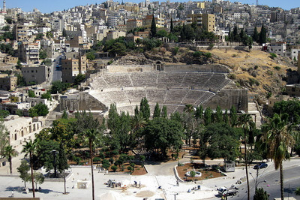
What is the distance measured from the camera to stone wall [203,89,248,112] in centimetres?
5784

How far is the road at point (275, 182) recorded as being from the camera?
28.8 meters

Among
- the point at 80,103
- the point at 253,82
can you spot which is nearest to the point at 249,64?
the point at 253,82

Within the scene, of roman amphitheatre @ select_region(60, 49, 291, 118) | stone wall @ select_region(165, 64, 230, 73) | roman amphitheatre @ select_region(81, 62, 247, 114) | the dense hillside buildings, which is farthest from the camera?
the dense hillside buildings

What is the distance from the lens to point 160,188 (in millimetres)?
31141

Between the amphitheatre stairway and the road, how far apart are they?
24376 millimetres

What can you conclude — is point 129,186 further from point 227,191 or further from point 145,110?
point 145,110

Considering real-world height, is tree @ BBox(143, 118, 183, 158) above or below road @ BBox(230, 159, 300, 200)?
above

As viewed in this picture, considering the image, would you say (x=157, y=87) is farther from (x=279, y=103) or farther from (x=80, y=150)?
(x=80, y=150)

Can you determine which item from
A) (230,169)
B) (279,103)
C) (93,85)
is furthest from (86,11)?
Answer: (230,169)

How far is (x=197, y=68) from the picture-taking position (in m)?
69.8

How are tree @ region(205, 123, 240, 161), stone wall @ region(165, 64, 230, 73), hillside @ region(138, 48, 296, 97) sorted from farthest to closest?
1. stone wall @ region(165, 64, 230, 73)
2. hillside @ region(138, 48, 296, 97)
3. tree @ region(205, 123, 240, 161)

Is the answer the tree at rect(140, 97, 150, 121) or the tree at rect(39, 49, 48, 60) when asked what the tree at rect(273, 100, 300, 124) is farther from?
the tree at rect(39, 49, 48, 60)

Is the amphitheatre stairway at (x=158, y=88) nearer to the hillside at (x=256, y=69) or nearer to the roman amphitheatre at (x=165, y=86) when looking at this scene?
the roman amphitheatre at (x=165, y=86)

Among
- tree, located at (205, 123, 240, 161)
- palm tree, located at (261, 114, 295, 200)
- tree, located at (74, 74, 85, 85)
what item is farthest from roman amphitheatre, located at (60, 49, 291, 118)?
palm tree, located at (261, 114, 295, 200)
